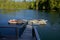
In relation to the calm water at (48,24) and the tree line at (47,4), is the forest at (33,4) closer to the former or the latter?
the tree line at (47,4)

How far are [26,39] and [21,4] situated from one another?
171 ft

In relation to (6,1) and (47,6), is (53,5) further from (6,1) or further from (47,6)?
(6,1)

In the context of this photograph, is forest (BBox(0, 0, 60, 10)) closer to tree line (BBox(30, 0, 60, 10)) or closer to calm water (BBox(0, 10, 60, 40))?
tree line (BBox(30, 0, 60, 10))

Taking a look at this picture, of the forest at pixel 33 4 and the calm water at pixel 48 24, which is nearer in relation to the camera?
the calm water at pixel 48 24

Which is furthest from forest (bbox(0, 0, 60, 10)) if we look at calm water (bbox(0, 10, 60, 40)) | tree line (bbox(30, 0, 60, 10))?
calm water (bbox(0, 10, 60, 40))

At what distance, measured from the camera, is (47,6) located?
48.5 m

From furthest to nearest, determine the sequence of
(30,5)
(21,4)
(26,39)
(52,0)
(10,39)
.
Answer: (21,4)
(30,5)
(52,0)
(26,39)
(10,39)

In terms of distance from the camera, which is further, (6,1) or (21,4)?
(21,4)

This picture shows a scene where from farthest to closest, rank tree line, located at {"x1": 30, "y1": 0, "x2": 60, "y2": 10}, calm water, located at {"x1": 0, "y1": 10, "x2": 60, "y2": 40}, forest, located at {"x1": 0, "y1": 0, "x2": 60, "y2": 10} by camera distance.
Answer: forest, located at {"x1": 0, "y1": 0, "x2": 60, "y2": 10}, tree line, located at {"x1": 30, "y1": 0, "x2": 60, "y2": 10}, calm water, located at {"x1": 0, "y1": 10, "x2": 60, "y2": 40}

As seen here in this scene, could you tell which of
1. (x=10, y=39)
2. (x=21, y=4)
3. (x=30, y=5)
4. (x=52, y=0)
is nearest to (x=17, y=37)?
(x=10, y=39)

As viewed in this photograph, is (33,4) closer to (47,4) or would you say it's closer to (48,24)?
(47,4)

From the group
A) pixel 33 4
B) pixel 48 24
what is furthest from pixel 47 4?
pixel 48 24

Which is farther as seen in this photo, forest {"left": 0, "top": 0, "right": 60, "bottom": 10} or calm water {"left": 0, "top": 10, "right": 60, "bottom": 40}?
forest {"left": 0, "top": 0, "right": 60, "bottom": 10}

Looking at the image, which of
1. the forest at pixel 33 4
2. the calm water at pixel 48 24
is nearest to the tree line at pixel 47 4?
the forest at pixel 33 4
